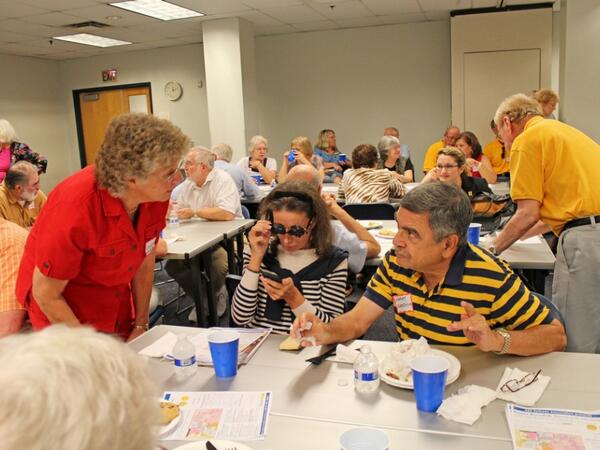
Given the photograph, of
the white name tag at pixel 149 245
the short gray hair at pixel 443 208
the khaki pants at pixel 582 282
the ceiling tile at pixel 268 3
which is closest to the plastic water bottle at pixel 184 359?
the white name tag at pixel 149 245

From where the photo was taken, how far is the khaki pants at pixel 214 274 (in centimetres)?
410

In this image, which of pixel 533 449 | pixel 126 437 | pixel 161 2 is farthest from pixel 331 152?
pixel 126 437

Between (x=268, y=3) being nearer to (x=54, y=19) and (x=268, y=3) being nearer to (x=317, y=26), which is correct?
(x=317, y=26)

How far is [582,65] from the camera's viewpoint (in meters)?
6.04

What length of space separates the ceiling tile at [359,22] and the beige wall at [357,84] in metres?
0.20

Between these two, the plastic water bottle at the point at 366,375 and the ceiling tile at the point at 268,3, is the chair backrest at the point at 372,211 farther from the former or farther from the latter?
the ceiling tile at the point at 268,3

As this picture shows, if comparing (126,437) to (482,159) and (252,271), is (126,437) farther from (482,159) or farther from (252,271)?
(482,159)

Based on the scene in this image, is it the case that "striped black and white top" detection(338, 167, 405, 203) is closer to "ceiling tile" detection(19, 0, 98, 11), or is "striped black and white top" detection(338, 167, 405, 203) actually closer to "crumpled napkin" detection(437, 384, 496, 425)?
"crumpled napkin" detection(437, 384, 496, 425)

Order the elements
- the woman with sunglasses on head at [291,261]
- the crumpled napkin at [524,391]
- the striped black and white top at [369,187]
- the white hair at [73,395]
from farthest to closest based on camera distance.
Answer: the striped black and white top at [369,187]
the woman with sunglasses on head at [291,261]
the crumpled napkin at [524,391]
the white hair at [73,395]

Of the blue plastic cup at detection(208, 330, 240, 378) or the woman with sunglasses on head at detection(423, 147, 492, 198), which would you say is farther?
the woman with sunglasses on head at detection(423, 147, 492, 198)

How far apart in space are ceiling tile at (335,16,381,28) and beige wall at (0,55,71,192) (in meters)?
→ 6.11

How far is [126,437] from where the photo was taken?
2.15 feet

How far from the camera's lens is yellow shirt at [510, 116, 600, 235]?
280cm

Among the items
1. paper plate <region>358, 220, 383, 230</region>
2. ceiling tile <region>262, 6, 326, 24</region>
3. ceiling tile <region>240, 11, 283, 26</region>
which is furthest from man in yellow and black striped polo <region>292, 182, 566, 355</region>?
ceiling tile <region>240, 11, 283, 26</region>
